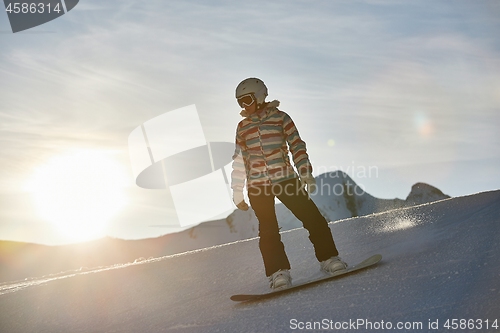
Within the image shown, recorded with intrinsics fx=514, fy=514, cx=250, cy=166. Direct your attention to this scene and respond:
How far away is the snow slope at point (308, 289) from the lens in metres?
3.62

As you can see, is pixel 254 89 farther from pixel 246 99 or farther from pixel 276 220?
pixel 276 220

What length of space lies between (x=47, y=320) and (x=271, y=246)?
2857 millimetres

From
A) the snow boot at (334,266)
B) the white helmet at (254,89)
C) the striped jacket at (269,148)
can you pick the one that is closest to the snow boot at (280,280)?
the snow boot at (334,266)

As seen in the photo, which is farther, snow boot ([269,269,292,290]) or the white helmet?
the white helmet

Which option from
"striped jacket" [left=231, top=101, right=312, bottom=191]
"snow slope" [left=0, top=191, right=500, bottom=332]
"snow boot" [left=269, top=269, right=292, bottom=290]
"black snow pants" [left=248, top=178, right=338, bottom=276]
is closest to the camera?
"snow slope" [left=0, top=191, right=500, bottom=332]

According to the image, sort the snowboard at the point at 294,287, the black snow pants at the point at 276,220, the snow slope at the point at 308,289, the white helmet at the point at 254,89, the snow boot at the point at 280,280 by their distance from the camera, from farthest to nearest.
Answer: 1. the white helmet at the point at 254,89
2. the black snow pants at the point at 276,220
3. the snow boot at the point at 280,280
4. the snowboard at the point at 294,287
5. the snow slope at the point at 308,289

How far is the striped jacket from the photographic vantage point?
237 inches

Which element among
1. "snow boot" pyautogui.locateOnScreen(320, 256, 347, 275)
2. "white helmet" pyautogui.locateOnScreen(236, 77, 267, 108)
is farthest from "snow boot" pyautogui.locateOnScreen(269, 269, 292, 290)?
"white helmet" pyautogui.locateOnScreen(236, 77, 267, 108)

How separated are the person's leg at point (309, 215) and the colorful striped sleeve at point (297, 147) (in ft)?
0.58

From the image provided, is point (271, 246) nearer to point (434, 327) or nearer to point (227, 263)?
point (227, 263)

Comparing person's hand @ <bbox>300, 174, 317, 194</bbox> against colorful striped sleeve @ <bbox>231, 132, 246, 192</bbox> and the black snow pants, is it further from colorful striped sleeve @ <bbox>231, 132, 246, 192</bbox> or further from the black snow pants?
colorful striped sleeve @ <bbox>231, 132, 246, 192</bbox>

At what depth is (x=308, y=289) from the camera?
507 cm

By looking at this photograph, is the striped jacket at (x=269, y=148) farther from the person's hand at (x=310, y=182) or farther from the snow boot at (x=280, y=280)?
the snow boot at (x=280, y=280)

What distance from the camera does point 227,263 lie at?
301 inches
